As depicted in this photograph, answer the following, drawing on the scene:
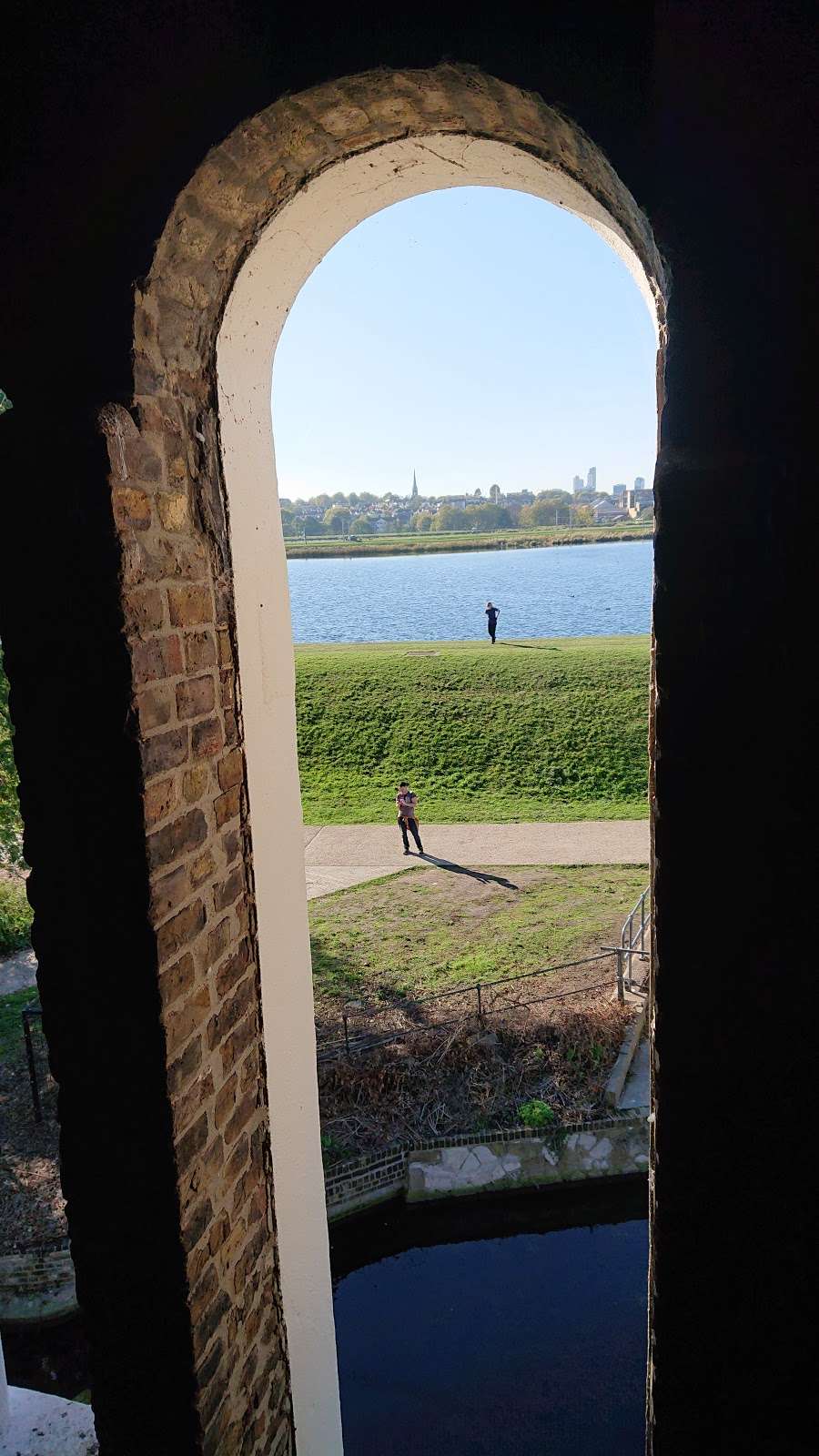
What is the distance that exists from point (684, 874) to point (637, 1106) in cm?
641

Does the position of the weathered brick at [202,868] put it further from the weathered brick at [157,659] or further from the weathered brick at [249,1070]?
the weathered brick at [249,1070]

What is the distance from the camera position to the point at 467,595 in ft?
151

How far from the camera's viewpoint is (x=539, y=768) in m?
17.0

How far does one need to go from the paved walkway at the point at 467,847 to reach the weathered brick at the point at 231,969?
10015mm

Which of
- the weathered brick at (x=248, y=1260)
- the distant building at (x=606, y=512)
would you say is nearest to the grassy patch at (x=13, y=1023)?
the weathered brick at (x=248, y=1260)

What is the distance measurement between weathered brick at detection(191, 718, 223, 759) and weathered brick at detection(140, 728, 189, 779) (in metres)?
0.04

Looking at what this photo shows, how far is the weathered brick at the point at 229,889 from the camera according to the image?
91.5 inches

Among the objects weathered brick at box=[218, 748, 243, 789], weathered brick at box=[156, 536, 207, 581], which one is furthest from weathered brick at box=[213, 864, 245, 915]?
weathered brick at box=[156, 536, 207, 581]

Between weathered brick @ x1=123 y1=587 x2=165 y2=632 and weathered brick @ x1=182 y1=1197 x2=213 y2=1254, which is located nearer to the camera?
weathered brick @ x1=123 y1=587 x2=165 y2=632

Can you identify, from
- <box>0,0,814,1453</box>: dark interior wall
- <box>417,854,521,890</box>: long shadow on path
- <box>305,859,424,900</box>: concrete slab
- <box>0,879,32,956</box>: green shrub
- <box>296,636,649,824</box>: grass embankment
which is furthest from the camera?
<box>296,636,649,824</box>: grass embankment

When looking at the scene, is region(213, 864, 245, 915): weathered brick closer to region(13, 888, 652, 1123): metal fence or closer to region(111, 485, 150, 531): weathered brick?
region(111, 485, 150, 531): weathered brick

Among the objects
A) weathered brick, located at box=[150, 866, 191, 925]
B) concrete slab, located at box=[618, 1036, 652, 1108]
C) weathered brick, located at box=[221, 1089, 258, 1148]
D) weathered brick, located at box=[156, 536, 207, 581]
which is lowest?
concrete slab, located at box=[618, 1036, 652, 1108]

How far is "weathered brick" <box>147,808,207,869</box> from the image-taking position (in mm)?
2016

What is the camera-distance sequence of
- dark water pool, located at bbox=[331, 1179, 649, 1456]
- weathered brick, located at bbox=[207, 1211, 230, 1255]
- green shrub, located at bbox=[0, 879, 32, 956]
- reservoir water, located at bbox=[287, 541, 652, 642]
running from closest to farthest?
weathered brick, located at bbox=[207, 1211, 230, 1255] → dark water pool, located at bbox=[331, 1179, 649, 1456] → green shrub, located at bbox=[0, 879, 32, 956] → reservoir water, located at bbox=[287, 541, 652, 642]
